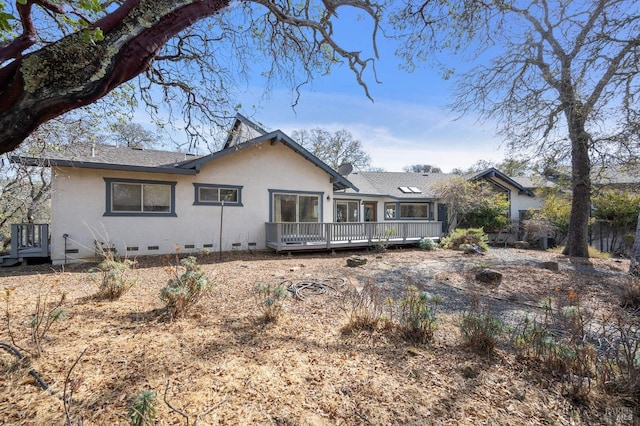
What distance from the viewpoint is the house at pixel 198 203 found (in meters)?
8.09

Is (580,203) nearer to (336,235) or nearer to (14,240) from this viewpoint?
(336,235)

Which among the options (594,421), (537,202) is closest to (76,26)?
(594,421)

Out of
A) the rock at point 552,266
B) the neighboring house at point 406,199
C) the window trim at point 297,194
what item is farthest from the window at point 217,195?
the rock at point 552,266

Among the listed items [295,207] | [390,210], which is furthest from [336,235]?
[390,210]

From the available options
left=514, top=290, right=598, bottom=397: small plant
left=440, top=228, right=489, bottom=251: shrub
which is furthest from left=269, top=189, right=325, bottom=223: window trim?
left=514, top=290, right=598, bottom=397: small plant

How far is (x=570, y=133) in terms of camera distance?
881 cm

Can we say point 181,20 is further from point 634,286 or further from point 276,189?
point 276,189

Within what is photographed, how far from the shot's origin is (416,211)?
699 inches

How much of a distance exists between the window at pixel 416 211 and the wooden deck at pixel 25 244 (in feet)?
53.6

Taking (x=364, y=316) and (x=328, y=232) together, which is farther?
(x=328, y=232)

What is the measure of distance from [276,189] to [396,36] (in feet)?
23.1

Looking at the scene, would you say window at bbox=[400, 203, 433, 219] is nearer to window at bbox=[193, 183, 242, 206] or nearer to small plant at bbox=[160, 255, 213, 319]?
window at bbox=[193, 183, 242, 206]

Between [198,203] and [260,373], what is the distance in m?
8.49

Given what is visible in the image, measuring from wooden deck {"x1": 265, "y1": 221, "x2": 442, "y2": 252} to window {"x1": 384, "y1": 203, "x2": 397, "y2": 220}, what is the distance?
4140 millimetres
